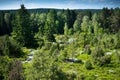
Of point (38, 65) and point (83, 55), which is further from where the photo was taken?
point (83, 55)

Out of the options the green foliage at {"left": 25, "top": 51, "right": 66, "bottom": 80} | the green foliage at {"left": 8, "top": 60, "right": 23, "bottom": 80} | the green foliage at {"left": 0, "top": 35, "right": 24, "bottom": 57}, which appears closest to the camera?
the green foliage at {"left": 25, "top": 51, "right": 66, "bottom": 80}

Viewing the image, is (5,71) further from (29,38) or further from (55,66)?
(29,38)

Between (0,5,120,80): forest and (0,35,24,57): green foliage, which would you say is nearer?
(0,5,120,80): forest

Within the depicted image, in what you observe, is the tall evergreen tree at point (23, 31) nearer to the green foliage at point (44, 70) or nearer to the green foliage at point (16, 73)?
the green foliage at point (16, 73)

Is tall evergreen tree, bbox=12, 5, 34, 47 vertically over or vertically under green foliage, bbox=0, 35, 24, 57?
over

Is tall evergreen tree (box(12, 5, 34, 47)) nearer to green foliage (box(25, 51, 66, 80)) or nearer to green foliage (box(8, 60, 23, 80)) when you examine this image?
green foliage (box(8, 60, 23, 80))

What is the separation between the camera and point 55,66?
3278 cm

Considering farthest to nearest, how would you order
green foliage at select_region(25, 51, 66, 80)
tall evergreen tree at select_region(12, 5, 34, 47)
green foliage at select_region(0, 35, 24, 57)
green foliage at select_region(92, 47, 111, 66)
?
→ tall evergreen tree at select_region(12, 5, 34, 47) < green foliage at select_region(0, 35, 24, 57) < green foliage at select_region(92, 47, 111, 66) < green foliage at select_region(25, 51, 66, 80)

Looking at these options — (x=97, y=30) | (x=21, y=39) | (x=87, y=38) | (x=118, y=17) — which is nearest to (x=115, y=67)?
(x=87, y=38)

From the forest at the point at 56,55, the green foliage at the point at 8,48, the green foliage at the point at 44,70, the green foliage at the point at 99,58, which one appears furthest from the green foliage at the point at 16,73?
the green foliage at the point at 8,48

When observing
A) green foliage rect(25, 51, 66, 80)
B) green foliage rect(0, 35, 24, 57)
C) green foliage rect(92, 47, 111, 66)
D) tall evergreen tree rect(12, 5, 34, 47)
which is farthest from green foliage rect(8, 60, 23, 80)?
tall evergreen tree rect(12, 5, 34, 47)

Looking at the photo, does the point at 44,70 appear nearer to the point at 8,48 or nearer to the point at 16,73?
the point at 16,73

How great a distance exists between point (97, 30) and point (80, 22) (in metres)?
26.6

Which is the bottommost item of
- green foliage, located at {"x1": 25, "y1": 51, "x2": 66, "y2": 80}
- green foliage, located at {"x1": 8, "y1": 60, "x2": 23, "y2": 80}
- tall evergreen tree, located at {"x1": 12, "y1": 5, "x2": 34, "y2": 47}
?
green foliage, located at {"x1": 8, "y1": 60, "x2": 23, "y2": 80}
